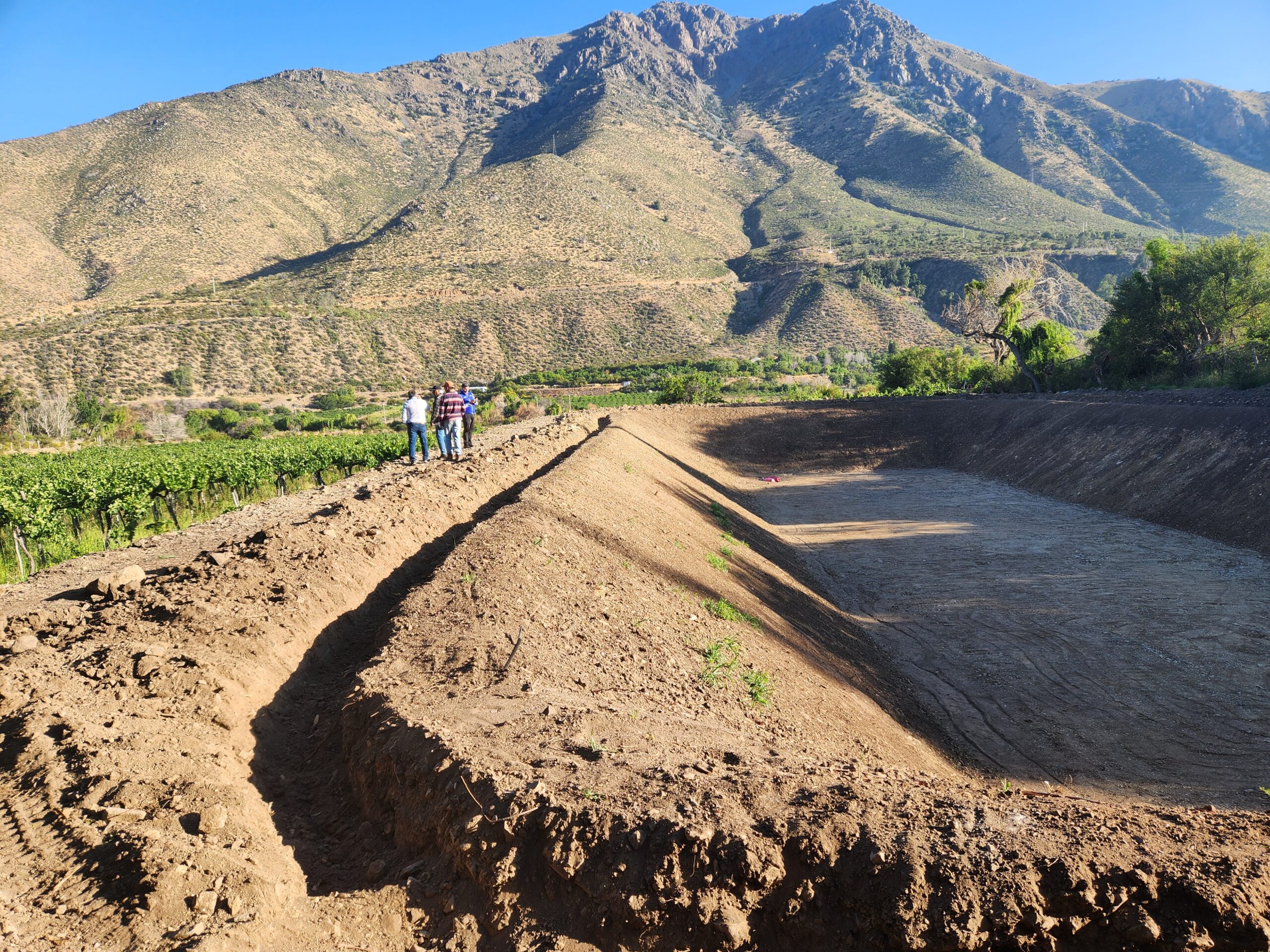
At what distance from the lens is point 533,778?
4.28 meters

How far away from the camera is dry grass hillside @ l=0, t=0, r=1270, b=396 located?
57.6m

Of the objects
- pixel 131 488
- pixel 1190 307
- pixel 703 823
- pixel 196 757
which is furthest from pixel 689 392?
pixel 703 823

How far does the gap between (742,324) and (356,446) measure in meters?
56.5

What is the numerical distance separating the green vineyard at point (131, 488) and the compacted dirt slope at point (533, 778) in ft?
15.9

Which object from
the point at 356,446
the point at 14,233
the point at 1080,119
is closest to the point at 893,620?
the point at 356,446

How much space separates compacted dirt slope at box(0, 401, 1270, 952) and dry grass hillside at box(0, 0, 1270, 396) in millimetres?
49939

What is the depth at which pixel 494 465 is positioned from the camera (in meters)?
15.6

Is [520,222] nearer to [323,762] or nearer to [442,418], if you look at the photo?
[442,418]

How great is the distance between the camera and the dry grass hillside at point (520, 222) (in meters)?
57.6

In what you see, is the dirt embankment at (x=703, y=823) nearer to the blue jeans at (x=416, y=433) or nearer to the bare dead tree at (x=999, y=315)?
the blue jeans at (x=416, y=433)

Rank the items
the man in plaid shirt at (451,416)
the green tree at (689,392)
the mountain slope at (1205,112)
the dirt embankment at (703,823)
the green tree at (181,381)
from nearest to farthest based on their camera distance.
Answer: the dirt embankment at (703,823)
the man in plaid shirt at (451,416)
the green tree at (689,392)
the green tree at (181,381)
the mountain slope at (1205,112)

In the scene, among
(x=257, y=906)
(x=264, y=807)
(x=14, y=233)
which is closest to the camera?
(x=257, y=906)

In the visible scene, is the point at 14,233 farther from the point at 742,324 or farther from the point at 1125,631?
the point at 1125,631

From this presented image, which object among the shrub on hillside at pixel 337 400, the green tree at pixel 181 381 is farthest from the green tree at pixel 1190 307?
the green tree at pixel 181 381
